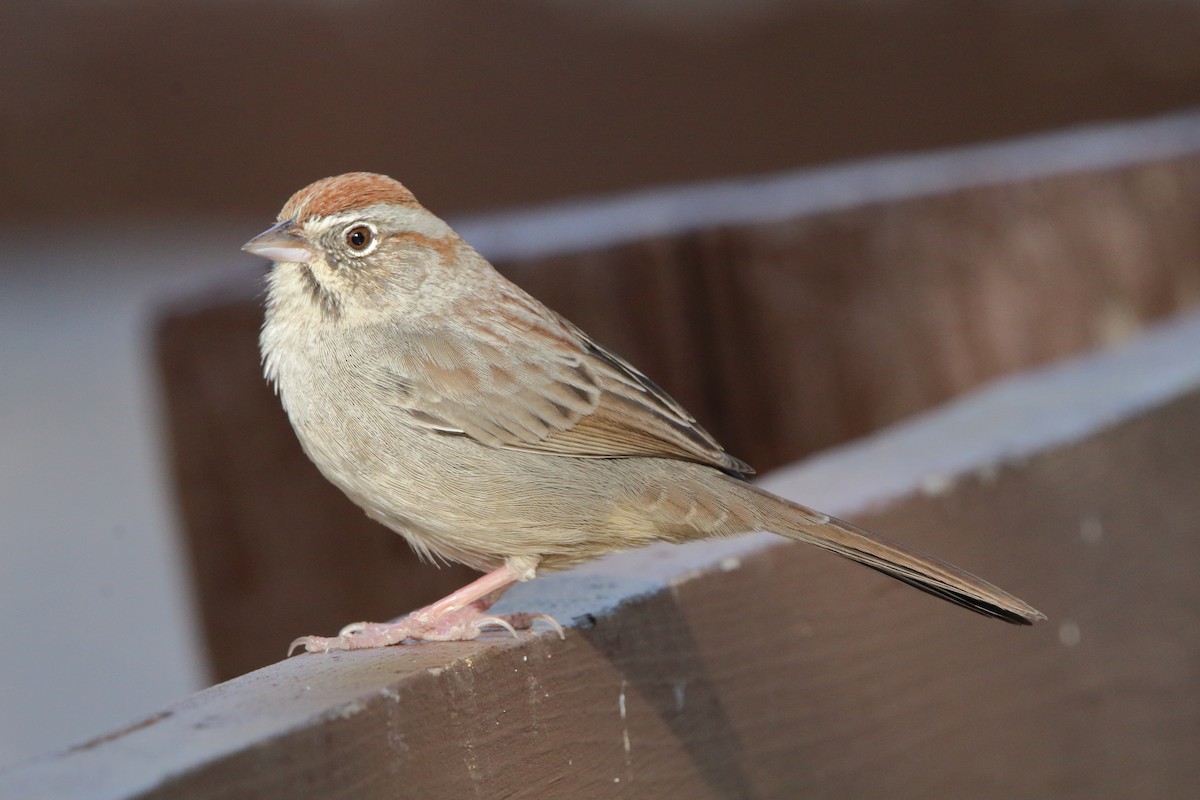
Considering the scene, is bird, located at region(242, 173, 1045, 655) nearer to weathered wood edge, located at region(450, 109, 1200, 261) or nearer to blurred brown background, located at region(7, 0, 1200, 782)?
weathered wood edge, located at region(450, 109, 1200, 261)

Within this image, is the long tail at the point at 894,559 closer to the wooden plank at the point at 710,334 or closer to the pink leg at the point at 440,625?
the pink leg at the point at 440,625

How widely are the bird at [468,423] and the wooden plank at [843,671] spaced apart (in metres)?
0.10

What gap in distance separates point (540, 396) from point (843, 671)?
751mm

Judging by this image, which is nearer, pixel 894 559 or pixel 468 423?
pixel 894 559

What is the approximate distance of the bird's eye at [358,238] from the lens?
9.90ft

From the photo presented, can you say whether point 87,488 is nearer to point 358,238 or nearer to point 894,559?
point 358,238

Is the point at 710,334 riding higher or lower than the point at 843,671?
higher

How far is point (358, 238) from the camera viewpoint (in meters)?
3.03

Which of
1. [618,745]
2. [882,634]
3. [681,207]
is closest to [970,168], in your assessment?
[681,207]

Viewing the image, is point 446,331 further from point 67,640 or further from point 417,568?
point 67,640

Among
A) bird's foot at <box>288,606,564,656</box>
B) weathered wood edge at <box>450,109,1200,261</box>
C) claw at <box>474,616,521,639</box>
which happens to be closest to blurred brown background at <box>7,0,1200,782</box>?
weathered wood edge at <box>450,109,1200,261</box>

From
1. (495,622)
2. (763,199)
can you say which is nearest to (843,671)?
(495,622)

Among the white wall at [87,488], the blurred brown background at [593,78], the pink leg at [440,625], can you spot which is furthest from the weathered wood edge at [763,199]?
the blurred brown background at [593,78]

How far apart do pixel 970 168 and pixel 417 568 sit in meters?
2.22
